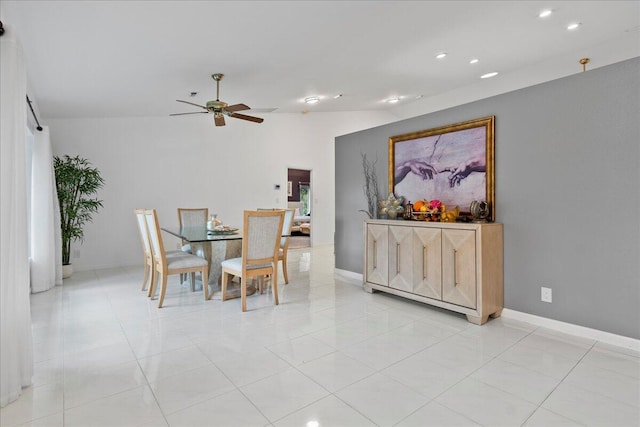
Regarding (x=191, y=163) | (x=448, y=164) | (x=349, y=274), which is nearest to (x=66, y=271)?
(x=191, y=163)

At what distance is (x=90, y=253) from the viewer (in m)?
5.50

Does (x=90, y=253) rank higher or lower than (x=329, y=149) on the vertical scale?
lower

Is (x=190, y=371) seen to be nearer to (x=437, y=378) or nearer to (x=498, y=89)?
(x=437, y=378)

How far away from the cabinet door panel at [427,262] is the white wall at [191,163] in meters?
4.64

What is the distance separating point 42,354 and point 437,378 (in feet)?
9.06

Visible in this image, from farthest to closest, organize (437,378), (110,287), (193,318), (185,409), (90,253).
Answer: (90,253) < (110,287) < (193,318) < (437,378) < (185,409)

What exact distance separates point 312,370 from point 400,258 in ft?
6.15

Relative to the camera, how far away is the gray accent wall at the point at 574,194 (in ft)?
8.16

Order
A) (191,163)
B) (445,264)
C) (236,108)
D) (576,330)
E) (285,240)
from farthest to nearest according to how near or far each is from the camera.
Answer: (191,163) < (285,240) < (236,108) < (445,264) < (576,330)

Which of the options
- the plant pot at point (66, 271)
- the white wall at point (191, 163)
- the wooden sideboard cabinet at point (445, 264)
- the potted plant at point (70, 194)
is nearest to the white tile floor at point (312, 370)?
the wooden sideboard cabinet at point (445, 264)

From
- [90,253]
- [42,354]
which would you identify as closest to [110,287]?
[90,253]

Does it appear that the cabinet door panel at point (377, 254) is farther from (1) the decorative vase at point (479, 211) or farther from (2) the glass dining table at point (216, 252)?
(2) the glass dining table at point (216, 252)

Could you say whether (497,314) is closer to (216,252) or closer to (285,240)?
(285,240)

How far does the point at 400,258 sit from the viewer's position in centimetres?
366
